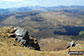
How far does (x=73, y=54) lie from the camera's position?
148ft

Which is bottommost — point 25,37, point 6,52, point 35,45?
point 35,45

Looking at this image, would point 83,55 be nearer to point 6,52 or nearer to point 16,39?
point 6,52

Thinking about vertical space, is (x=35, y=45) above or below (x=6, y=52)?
below

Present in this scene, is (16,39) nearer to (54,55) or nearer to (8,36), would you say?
(8,36)

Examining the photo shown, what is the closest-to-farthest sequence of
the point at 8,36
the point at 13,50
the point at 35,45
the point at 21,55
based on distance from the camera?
1. the point at 21,55
2. the point at 13,50
3. the point at 8,36
4. the point at 35,45

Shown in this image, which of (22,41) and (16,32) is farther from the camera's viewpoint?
(16,32)

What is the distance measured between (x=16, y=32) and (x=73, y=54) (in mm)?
32364

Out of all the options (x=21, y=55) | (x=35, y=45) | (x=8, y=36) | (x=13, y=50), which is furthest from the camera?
(x=35, y=45)

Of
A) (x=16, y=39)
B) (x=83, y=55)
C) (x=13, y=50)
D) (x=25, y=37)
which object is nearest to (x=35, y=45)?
(x=25, y=37)

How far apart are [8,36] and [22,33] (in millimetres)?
8016

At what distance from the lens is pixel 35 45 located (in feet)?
232

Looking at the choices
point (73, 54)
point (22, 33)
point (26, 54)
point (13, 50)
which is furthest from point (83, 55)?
point (22, 33)

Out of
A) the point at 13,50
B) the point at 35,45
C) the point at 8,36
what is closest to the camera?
the point at 13,50

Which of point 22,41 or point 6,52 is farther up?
point 6,52
